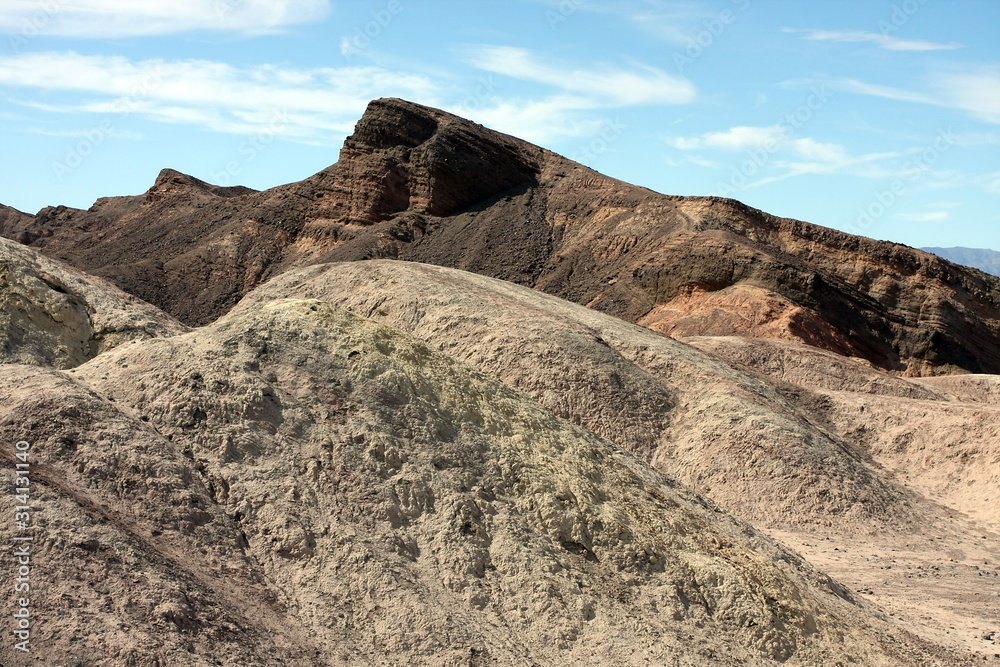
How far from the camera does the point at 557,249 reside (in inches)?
1393

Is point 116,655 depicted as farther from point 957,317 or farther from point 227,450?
point 957,317

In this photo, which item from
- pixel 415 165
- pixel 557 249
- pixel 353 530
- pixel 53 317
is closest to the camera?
pixel 353 530

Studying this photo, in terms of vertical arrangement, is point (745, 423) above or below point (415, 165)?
below

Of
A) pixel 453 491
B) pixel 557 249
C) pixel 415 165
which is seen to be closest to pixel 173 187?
pixel 415 165

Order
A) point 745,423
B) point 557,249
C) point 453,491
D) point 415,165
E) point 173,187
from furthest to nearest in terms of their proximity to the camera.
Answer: point 173,187 < point 415,165 < point 557,249 < point 745,423 < point 453,491

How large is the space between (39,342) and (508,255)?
2583 centimetres

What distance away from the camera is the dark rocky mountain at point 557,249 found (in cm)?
2942

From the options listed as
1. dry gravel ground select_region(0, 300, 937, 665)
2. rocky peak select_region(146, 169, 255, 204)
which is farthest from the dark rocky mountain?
dry gravel ground select_region(0, 300, 937, 665)

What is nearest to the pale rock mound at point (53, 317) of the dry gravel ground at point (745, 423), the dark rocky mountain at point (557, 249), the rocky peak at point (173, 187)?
the dry gravel ground at point (745, 423)

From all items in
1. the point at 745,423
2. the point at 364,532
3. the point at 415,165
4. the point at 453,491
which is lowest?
the point at 364,532

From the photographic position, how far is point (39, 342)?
9.90m

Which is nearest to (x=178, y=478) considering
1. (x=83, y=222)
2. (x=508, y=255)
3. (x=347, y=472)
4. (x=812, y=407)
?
(x=347, y=472)

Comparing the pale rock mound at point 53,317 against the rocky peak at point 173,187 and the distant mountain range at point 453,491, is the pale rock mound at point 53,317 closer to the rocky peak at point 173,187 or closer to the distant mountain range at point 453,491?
the distant mountain range at point 453,491

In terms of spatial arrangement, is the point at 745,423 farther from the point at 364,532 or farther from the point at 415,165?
the point at 415,165
